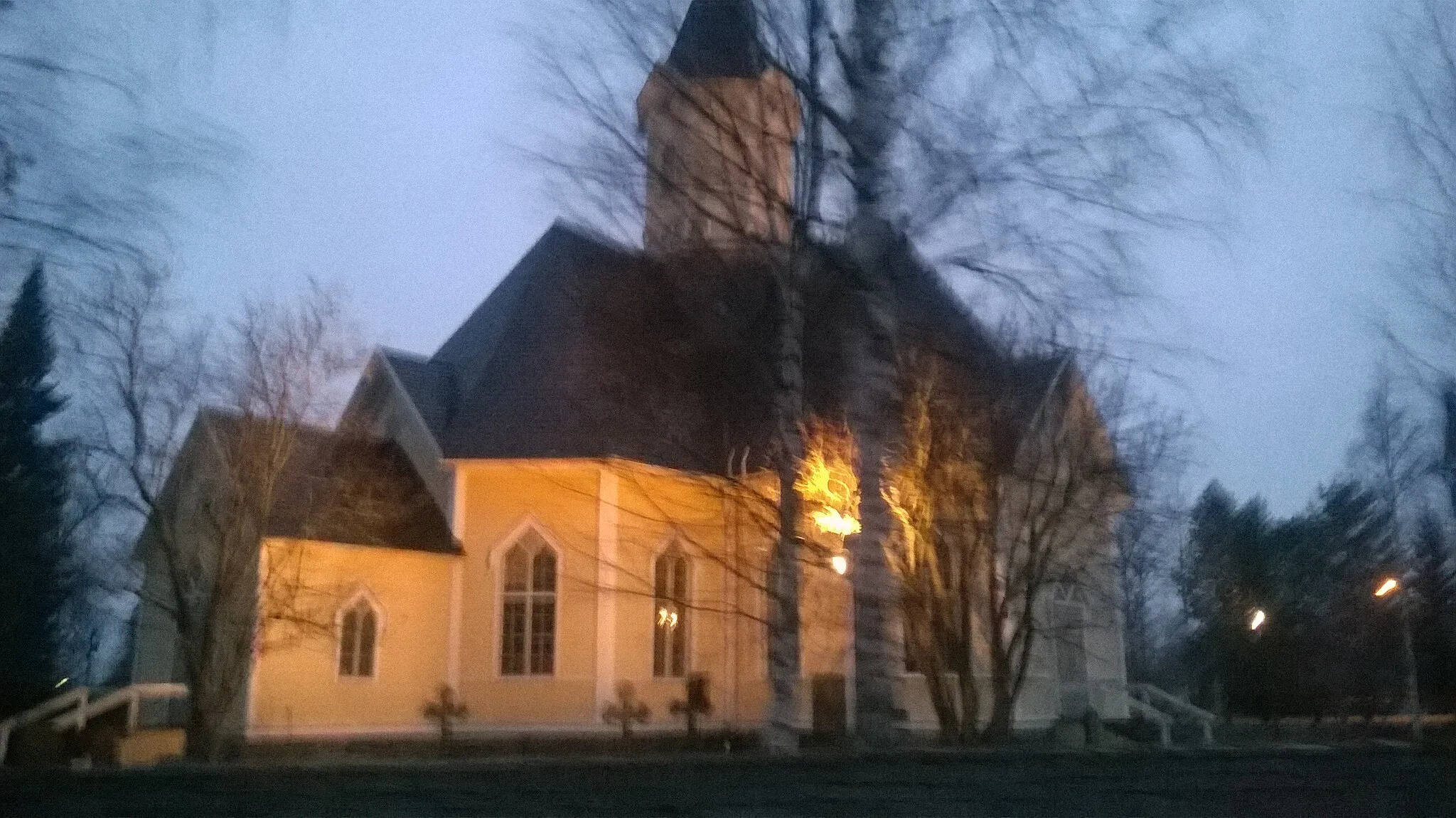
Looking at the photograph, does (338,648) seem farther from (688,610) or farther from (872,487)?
(872,487)

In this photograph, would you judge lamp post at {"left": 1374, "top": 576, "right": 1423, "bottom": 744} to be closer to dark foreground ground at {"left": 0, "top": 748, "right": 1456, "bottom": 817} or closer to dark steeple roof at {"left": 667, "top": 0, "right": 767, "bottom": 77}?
dark steeple roof at {"left": 667, "top": 0, "right": 767, "bottom": 77}

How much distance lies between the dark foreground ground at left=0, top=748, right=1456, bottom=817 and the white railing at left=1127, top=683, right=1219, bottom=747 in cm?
1839

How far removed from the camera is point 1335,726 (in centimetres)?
2936

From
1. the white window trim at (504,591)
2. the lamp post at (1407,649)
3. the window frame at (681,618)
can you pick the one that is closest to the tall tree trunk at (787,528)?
the window frame at (681,618)

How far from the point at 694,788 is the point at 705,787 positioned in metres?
0.05

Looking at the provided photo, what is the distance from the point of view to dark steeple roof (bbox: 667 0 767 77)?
9.33 metres

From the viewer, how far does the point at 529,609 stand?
2112 cm

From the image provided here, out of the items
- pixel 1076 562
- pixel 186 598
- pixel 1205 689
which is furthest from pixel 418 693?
pixel 1205 689

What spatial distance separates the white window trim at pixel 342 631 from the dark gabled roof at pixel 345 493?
2.92ft

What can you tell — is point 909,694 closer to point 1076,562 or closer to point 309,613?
point 1076,562

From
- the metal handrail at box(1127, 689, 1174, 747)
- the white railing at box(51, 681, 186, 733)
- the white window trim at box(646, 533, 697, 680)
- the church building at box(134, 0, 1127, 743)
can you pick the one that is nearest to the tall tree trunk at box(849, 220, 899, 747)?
the church building at box(134, 0, 1127, 743)

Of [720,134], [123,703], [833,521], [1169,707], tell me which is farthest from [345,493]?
[1169,707]

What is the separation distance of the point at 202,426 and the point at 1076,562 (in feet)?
42.4

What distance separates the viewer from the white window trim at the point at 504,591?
67.9 ft
